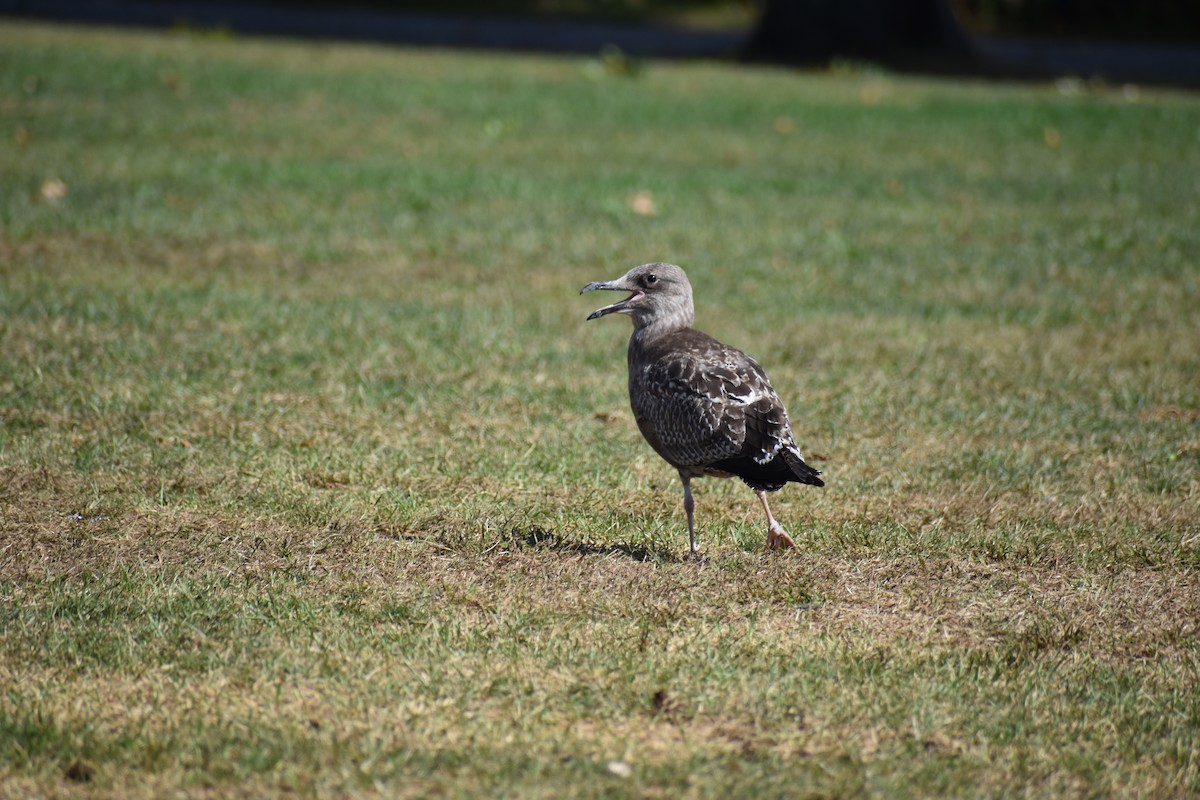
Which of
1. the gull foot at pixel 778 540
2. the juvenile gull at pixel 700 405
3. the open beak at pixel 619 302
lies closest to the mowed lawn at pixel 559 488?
the gull foot at pixel 778 540

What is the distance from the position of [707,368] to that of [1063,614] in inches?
59.2

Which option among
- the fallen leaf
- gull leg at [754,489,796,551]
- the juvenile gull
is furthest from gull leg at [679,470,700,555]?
the fallen leaf

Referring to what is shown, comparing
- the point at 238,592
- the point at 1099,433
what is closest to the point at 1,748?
the point at 238,592

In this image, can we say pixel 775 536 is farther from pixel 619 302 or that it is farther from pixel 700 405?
pixel 619 302

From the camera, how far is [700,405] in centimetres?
473

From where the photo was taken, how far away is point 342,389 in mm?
6742


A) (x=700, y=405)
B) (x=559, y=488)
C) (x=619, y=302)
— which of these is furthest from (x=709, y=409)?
(x=559, y=488)

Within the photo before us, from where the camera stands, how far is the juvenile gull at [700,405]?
463cm

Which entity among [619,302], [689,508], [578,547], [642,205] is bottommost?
[578,547]

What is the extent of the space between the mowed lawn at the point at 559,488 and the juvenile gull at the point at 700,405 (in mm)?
433

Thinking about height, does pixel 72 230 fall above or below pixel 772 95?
below

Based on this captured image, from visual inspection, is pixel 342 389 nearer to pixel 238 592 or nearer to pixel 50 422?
pixel 50 422

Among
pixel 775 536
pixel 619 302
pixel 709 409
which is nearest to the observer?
pixel 709 409

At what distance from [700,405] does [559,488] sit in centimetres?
111
